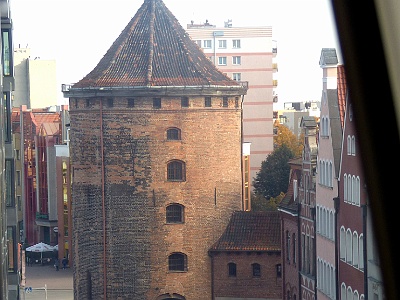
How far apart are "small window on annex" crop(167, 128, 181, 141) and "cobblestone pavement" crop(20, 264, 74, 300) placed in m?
8.48

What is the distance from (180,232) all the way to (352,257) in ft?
34.0

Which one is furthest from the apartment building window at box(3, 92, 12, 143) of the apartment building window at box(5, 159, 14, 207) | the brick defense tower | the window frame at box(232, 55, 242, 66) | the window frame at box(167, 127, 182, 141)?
the window frame at box(232, 55, 242, 66)

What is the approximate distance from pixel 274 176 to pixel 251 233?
19638 mm

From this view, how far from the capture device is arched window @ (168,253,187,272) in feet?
87.5

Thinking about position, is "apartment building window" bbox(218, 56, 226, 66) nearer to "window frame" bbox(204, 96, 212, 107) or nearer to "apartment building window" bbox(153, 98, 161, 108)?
"window frame" bbox(204, 96, 212, 107)

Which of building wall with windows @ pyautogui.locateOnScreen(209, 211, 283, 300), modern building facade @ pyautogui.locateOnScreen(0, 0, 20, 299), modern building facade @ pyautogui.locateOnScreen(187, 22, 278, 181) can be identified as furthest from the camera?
modern building facade @ pyautogui.locateOnScreen(187, 22, 278, 181)

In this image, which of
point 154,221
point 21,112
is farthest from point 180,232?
point 21,112

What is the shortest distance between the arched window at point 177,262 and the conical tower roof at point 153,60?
435 centimetres

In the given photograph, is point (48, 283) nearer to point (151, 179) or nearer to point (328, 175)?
point (151, 179)

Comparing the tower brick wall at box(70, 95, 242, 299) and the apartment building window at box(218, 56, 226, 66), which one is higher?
the apartment building window at box(218, 56, 226, 66)

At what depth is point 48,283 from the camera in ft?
121

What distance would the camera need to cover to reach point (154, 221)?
26359 millimetres

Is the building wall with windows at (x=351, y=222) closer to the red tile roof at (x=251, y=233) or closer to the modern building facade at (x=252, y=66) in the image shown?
the red tile roof at (x=251, y=233)

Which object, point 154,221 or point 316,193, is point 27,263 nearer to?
point 154,221
